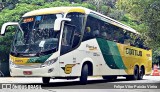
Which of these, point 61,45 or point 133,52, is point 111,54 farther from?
point 61,45

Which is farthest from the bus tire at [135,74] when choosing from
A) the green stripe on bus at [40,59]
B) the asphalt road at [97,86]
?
the green stripe on bus at [40,59]

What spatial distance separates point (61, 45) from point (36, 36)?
3.48 ft

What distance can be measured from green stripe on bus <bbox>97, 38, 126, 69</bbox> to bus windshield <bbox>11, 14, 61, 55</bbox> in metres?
3.09

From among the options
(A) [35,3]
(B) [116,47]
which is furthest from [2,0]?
(B) [116,47]

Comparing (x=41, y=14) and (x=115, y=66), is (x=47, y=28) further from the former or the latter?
(x=115, y=66)

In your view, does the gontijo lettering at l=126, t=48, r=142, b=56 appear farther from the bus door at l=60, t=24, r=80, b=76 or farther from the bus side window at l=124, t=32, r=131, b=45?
the bus door at l=60, t=24, r=80, b=76

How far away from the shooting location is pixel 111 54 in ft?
50.2

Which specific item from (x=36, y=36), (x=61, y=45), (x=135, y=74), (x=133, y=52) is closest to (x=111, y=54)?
(x=133, y=52)

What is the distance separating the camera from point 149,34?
48.6 ft

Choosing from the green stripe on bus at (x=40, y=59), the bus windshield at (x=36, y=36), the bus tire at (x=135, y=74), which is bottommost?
the bus tire at (x=135, y=74)

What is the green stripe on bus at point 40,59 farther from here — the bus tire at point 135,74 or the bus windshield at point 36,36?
the bus tire at point 135,74

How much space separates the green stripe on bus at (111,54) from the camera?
1445 centimetres

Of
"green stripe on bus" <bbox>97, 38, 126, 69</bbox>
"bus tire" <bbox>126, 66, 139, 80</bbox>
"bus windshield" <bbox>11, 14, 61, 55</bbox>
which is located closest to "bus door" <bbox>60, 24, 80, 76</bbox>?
"bus windshield" <bbox>11, 14, 61, 55</bbox>

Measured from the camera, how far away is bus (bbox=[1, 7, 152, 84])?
11.1 meters
